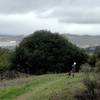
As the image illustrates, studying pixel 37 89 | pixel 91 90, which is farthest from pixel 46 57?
pixel 91 90

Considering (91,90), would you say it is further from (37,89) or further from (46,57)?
(46,57)

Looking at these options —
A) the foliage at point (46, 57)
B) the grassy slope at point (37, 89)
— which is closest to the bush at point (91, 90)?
the grassy slope at point (37, 89)

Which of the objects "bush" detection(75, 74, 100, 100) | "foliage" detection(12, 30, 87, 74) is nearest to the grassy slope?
"bush" detection(75, 74, 100, 100)

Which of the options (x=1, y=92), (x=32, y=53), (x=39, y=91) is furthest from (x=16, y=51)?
(x=39, y=91)

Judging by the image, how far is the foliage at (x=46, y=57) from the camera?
60.1m

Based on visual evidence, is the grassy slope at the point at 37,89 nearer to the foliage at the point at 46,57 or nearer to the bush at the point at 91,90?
the bush at the point at 91,90

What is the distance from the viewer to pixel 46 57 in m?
60.9

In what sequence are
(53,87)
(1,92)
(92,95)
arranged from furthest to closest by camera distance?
(1,92) → (53,87) → (92,95)

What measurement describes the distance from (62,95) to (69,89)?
873 millimetres

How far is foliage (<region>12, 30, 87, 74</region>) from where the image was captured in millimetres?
60125

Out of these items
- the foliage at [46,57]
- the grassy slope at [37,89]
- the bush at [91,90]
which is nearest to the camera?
the bush at [91,90]

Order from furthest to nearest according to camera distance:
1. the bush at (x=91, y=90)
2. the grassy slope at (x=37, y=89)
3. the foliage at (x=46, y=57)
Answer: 1. the foliage at (x=46, y=57)
2. the grassy slope at (x=37, y=89)
3. the bush at (x=91, y=90)

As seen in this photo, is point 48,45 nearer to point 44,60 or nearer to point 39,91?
point 44,60

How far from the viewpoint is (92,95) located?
19516 mm
